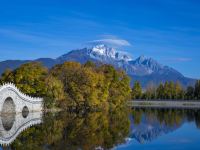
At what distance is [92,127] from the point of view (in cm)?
4891

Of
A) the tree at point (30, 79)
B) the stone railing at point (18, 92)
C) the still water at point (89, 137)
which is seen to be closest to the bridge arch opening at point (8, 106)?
the stone railing at point (18, 92)

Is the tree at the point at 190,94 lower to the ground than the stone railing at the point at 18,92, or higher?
higher

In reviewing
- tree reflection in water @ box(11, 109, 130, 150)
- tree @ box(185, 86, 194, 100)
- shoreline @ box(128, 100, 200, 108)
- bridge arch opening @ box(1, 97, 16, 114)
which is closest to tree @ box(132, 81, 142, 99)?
shoreline @ box(128, 100, 200, 108)

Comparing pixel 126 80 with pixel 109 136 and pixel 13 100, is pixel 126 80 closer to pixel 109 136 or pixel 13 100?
pixel 13 100

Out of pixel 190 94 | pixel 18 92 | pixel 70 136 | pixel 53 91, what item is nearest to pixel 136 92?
pixel 190 94

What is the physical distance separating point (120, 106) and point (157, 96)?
51.2 metres

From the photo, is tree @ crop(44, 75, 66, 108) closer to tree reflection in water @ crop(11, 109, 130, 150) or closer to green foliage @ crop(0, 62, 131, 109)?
green foliage @ crop(0, 62, 131, 109)

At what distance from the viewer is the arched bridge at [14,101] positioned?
58.7 m

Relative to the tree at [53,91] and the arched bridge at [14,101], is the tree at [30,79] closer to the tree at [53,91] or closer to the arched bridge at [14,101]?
the tree at [53,91]

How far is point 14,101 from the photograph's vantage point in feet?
204

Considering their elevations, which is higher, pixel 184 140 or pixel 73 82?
pixel 73 82

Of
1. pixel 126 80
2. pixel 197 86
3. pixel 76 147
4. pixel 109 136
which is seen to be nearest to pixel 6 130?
pixel 109 136

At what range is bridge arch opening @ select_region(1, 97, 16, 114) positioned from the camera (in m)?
60.3

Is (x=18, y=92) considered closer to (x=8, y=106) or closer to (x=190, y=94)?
(x=8, y=106)
